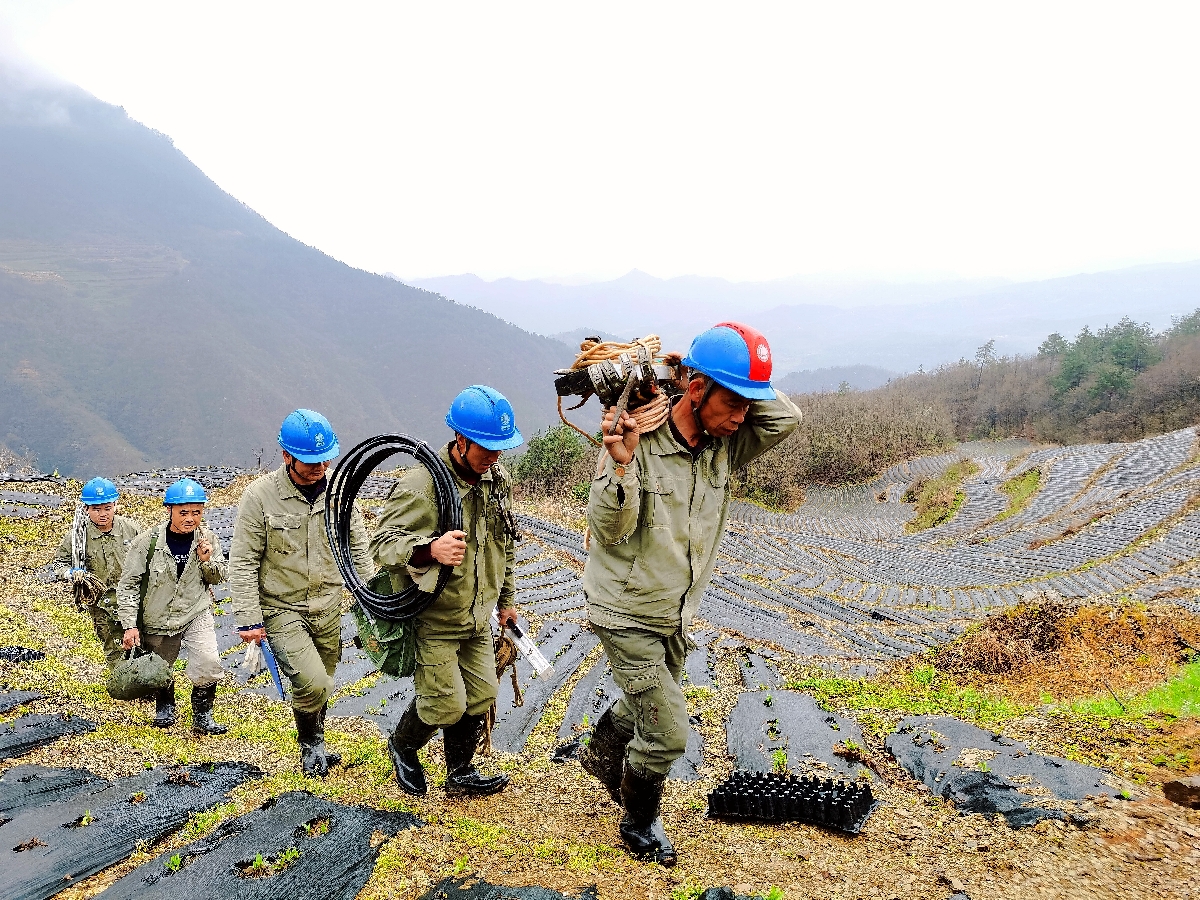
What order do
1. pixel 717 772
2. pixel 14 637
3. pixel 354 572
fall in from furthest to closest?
pixel 14 637
pixel 717 772
pixel 354 572

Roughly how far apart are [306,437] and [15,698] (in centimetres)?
331

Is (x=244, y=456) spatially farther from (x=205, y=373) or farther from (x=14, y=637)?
(x=14, y=637)

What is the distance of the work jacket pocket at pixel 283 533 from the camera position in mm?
4246

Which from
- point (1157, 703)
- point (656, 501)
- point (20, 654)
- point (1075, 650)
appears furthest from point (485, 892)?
point (1075, 650)

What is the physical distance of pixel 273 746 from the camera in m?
4.89

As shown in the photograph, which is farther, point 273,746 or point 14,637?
point 14,637

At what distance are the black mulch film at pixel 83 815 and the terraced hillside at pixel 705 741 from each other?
13cm

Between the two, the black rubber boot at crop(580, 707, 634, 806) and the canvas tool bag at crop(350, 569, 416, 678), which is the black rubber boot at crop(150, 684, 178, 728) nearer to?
the canvas tool bag at crop(350, 569, 416, 678)

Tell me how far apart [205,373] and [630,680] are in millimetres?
131119

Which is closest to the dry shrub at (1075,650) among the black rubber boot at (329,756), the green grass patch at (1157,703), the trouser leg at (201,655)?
the green grass patch at (1157,703)

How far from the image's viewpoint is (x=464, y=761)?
394cm

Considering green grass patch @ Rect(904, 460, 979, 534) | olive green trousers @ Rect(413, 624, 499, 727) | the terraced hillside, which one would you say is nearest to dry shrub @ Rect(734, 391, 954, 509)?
green grass patch @ Rect(904, 460, 979, 534)

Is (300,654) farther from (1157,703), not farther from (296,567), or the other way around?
(1157,703)

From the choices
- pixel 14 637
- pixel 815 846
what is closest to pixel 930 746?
pixel 815 846
